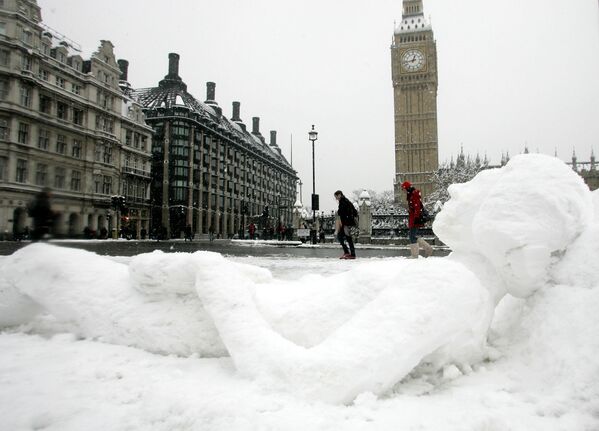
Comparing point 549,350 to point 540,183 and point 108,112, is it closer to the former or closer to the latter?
point 540,183

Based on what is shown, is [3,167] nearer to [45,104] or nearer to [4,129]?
[4,129]

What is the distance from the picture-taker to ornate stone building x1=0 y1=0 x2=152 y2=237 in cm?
128

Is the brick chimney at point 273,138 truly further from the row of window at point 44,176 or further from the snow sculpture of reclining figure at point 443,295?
the row of window at point 44,176

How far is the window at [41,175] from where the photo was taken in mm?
1280

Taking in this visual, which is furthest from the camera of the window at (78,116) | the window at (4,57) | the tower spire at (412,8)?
the tower spire at (412,8)

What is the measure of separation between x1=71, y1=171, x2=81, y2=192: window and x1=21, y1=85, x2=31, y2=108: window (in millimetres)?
365

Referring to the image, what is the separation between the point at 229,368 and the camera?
1.98m

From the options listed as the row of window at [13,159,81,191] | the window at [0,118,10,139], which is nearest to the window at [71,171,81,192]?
the row of window at [13,159,81,191]

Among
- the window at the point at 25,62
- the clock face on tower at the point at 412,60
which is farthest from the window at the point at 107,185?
the clock face on tower at the point at 412,60

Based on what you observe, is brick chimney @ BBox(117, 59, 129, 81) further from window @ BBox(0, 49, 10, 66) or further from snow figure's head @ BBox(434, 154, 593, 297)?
snow figure's head @ BBox(434, 154, 593, 297)

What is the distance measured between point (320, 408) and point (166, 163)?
7.11 ft

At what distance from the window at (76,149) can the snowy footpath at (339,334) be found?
46 cm

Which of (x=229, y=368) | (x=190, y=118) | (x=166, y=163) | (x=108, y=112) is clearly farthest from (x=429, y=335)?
(x=190, y=118)

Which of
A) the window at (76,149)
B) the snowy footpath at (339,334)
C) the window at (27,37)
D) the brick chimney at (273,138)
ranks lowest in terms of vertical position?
the snowy footpath at (339,334)
